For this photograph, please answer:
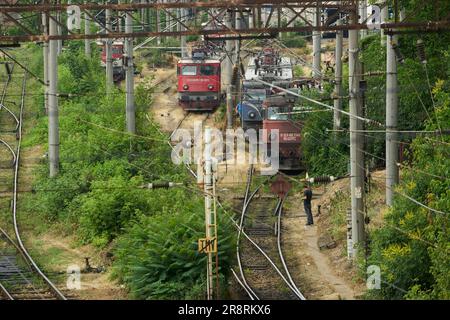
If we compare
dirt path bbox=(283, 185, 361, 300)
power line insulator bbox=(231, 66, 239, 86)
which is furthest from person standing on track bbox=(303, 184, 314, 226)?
power line insulator bbox=(231, 66, 239, 86)

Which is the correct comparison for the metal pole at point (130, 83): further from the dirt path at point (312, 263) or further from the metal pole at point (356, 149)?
the metal pole at point (356, 149)

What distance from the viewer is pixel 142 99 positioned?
126ft

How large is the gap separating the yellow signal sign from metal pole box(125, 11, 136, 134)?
12395 mm

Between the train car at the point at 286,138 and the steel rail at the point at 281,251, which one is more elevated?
the train car at the point at 286,138

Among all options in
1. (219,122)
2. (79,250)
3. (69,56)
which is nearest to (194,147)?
(219,122)

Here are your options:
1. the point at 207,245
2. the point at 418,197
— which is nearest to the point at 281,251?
the point at 418,197

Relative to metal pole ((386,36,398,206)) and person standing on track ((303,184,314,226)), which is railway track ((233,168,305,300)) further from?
metal pole ((386,36,398,206))

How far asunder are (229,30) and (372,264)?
208 inches

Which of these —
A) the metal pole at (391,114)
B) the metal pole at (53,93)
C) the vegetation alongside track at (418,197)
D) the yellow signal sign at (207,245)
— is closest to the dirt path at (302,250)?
the vegetation alongside track at (418,197)

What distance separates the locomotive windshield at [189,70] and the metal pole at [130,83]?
11.0 m

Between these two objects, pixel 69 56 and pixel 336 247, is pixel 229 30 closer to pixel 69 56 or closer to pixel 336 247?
pixel 336 247

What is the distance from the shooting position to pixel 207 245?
786 inches

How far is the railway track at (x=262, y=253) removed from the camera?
22875 mm

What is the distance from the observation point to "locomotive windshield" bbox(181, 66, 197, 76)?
1766 inches
